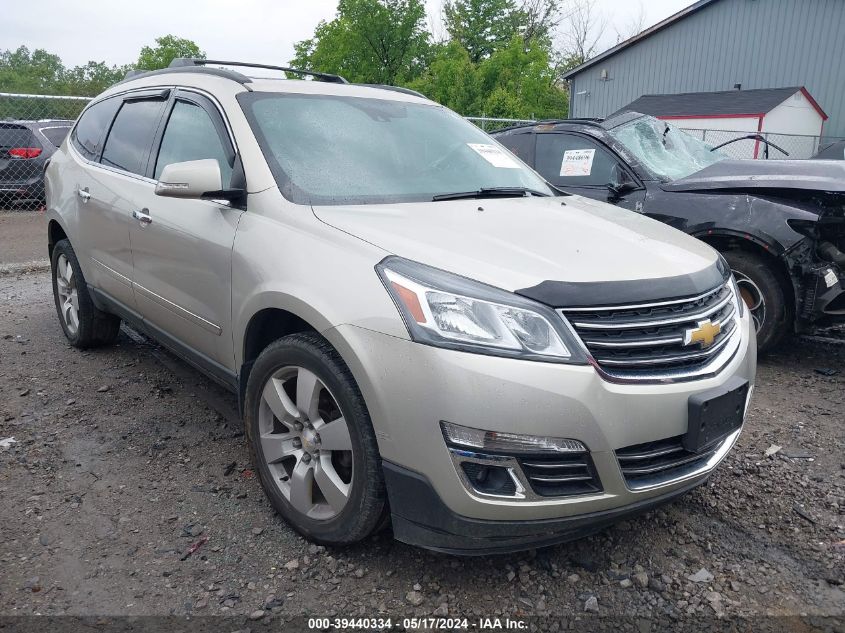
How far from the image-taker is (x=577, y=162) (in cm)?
557

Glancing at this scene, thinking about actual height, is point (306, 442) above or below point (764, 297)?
below

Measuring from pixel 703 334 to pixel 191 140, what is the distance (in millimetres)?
2480

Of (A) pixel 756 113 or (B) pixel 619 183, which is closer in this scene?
(B) pixel 619 183

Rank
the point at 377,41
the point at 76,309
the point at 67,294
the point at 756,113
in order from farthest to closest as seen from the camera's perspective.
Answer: the point at 377,41 < the point at 756,113 < the point at 67,294 < the point at 76,309

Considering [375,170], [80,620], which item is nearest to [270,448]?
[80,620]

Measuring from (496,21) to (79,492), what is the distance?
44.0m

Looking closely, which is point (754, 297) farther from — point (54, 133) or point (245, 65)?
point (54, 133)

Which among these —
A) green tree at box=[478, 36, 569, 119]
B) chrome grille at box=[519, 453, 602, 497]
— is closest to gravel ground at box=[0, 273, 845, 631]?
chrome grille at box=[519, 453, 602, 497]

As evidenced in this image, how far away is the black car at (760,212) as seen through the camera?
4281 millimetres

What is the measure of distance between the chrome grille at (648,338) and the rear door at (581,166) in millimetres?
2802

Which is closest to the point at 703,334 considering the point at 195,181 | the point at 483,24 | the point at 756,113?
the point at 195,181

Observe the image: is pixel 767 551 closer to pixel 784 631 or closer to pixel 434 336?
pixel 784 631

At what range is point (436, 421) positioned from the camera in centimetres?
202

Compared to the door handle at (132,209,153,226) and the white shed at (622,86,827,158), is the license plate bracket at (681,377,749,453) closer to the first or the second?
the door handle at (132,209,153,226)
